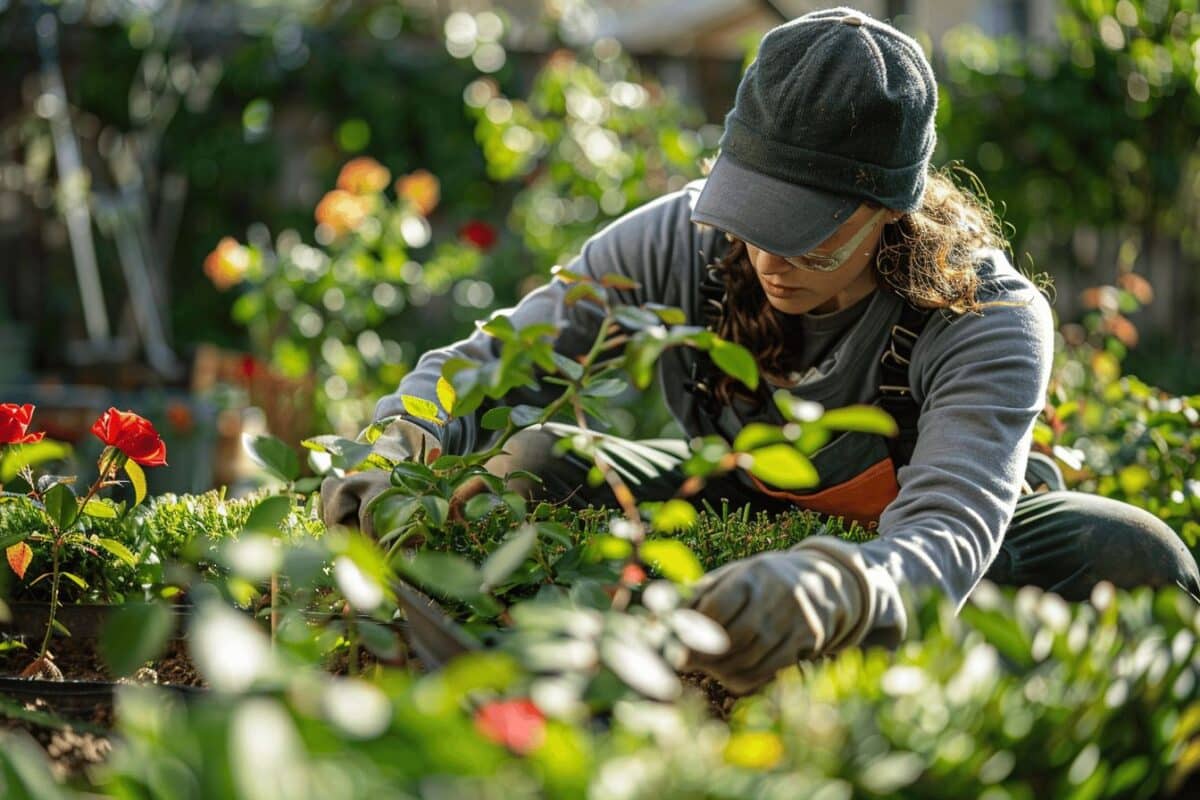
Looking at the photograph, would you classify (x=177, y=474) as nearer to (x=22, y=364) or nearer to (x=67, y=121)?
(x=67, y=121)

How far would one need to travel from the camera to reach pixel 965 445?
1527 mm

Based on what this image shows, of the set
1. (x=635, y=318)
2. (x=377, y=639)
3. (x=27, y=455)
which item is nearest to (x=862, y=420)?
(x=635, y=318)

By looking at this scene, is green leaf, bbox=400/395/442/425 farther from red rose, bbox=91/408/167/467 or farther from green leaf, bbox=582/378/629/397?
red rose, bbox=91/408/167/467

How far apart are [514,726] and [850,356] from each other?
4.18 feet

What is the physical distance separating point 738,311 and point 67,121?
15.0 feet

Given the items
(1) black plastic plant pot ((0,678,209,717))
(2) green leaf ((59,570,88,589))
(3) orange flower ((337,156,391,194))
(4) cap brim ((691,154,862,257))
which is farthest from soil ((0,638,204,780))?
(3) orange flower ((337,156,391,194))

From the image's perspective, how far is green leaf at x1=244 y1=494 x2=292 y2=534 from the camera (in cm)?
109

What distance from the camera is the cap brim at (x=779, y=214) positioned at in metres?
1.58

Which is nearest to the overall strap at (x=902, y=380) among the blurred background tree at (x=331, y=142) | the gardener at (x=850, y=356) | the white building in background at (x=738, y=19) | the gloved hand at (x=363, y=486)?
the gardener at (x=850, y=356)

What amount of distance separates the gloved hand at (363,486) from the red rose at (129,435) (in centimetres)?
20

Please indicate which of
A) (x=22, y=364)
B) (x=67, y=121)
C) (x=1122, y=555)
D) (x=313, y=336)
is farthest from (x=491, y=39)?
(x=1122, y=555)

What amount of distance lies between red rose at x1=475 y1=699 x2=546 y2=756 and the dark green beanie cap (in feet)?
2.99

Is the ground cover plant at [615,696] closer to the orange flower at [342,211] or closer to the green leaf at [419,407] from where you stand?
the green leaf at [419,407]

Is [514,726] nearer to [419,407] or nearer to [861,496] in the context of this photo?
[419,407]
